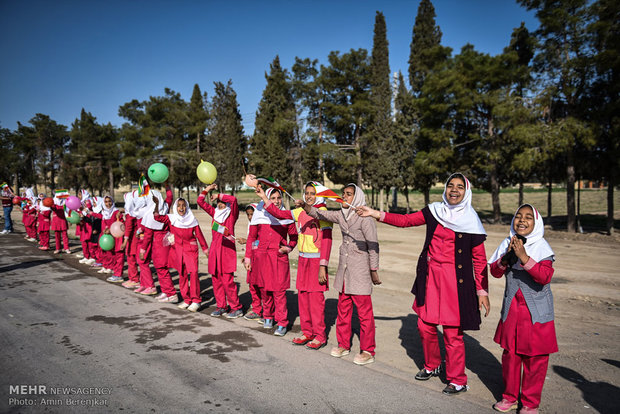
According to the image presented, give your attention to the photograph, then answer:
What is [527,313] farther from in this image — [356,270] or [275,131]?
[275,131]

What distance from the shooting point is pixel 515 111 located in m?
19.9

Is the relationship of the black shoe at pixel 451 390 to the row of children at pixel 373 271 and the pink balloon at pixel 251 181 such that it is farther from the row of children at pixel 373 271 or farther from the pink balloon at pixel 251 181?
the pink balloon at pixel 251 181

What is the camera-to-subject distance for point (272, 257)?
5.73m

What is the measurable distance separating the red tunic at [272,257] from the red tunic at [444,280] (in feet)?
7.47

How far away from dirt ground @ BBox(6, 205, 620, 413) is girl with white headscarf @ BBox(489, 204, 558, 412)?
1.14 ft

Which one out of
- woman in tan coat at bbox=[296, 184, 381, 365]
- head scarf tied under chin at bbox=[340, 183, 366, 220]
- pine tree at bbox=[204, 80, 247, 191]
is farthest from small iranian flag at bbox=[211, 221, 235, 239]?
pine tree at bbox=[204, 80, 247, 191]

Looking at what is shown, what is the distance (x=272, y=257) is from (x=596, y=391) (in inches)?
163

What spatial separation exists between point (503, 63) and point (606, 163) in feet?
27.7

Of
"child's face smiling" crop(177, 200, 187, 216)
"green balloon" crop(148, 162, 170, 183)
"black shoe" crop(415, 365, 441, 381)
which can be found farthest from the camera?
"green balloon" crop(148, 162, 170, 183)

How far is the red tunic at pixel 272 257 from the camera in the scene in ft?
18.6

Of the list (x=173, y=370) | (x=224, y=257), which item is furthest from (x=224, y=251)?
(x=173, y=370)

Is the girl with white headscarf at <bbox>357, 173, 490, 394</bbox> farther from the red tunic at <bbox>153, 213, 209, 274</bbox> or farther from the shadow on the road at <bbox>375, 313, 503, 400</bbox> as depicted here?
the red tunic at <bbox>153, 213, 209, 274</bbox>

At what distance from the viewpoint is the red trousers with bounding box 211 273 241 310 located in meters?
6.36

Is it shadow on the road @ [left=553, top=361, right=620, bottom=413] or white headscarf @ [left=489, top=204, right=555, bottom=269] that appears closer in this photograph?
white headscarf @ [left=489, top=204, right=555, bottom=269]
